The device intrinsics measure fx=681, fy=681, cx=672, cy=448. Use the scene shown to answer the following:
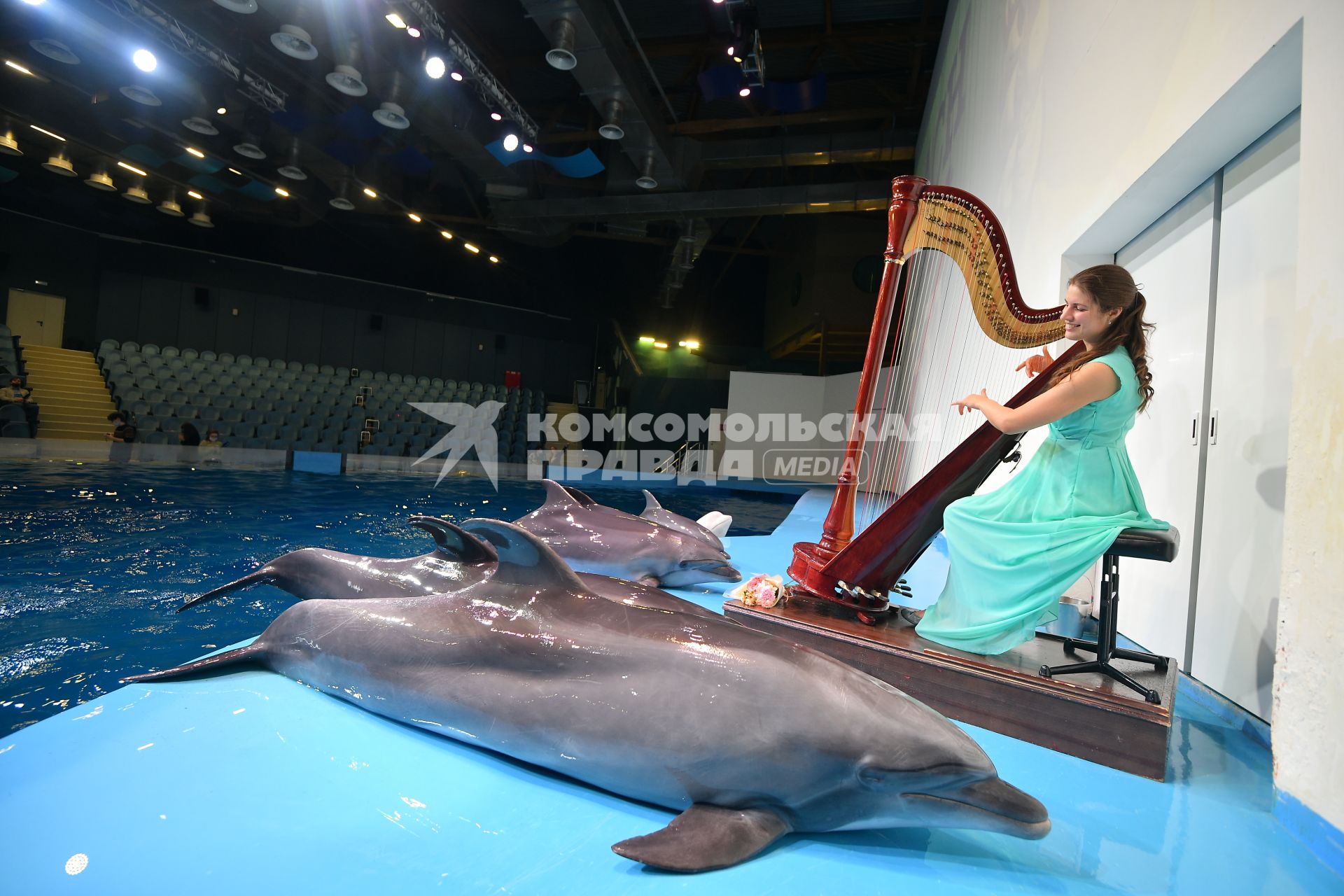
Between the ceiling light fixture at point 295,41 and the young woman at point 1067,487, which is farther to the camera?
the ceiling light fixture at point 295,41

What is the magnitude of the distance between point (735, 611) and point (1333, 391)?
7.17ft

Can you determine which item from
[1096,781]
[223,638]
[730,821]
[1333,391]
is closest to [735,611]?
[1096,781]

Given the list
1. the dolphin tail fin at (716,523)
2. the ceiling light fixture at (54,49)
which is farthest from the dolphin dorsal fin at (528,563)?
the ceiling light fixture at (54,49)

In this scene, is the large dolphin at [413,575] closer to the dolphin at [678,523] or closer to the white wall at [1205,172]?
the white wall at [1205,172]

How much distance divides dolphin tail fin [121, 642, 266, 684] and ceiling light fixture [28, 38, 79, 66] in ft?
37.7

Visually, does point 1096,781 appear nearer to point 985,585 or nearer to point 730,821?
point 985,585

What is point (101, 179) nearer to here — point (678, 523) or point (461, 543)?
point (678, 523)

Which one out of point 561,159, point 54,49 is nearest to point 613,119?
point 561,159

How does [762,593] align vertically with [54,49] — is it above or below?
below

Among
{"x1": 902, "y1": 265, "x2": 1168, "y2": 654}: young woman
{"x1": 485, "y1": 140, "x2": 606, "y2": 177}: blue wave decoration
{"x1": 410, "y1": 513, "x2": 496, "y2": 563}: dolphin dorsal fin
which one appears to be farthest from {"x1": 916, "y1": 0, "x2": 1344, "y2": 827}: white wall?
{"x1": 485, "y1": 140, "x2": 606, "y2": 177}: blue wave decoration

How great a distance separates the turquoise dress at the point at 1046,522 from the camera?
2260 mm

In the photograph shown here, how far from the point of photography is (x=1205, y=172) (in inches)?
121

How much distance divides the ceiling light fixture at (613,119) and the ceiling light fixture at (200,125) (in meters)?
6.95

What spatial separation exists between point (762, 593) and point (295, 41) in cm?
949
